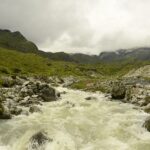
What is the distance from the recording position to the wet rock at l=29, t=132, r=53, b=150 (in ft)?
101

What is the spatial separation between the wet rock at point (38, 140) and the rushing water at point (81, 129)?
1.39 ft

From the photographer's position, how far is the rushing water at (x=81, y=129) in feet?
103

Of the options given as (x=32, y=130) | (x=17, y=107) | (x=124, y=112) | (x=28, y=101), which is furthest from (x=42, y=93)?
(x=32, y=130)

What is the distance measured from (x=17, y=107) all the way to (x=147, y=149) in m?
21.9

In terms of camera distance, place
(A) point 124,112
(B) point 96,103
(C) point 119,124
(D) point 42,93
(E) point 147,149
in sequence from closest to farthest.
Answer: (E) point 147,149 → (C) point 119,124 → (A) point 124,112 → (B) point 96,103 → (D) point 42,93

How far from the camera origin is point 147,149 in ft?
99.3

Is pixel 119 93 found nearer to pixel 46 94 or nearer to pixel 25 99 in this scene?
pixel 46 94

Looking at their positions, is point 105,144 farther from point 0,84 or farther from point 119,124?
point 0,84

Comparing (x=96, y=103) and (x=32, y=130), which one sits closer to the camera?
(x=32, y=130)

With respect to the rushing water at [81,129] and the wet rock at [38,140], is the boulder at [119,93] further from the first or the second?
the wet rock at [38,140]

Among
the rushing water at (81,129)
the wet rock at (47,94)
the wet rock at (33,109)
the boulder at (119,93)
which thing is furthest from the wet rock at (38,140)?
the boulder at (119,93)

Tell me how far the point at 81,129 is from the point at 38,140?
6546 mm

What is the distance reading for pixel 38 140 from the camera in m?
31.5

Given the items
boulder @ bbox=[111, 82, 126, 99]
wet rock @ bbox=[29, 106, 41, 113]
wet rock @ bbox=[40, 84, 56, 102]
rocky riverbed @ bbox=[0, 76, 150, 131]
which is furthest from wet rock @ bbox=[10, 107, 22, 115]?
boulder @ bbox=[111, 82, 126, 99]
